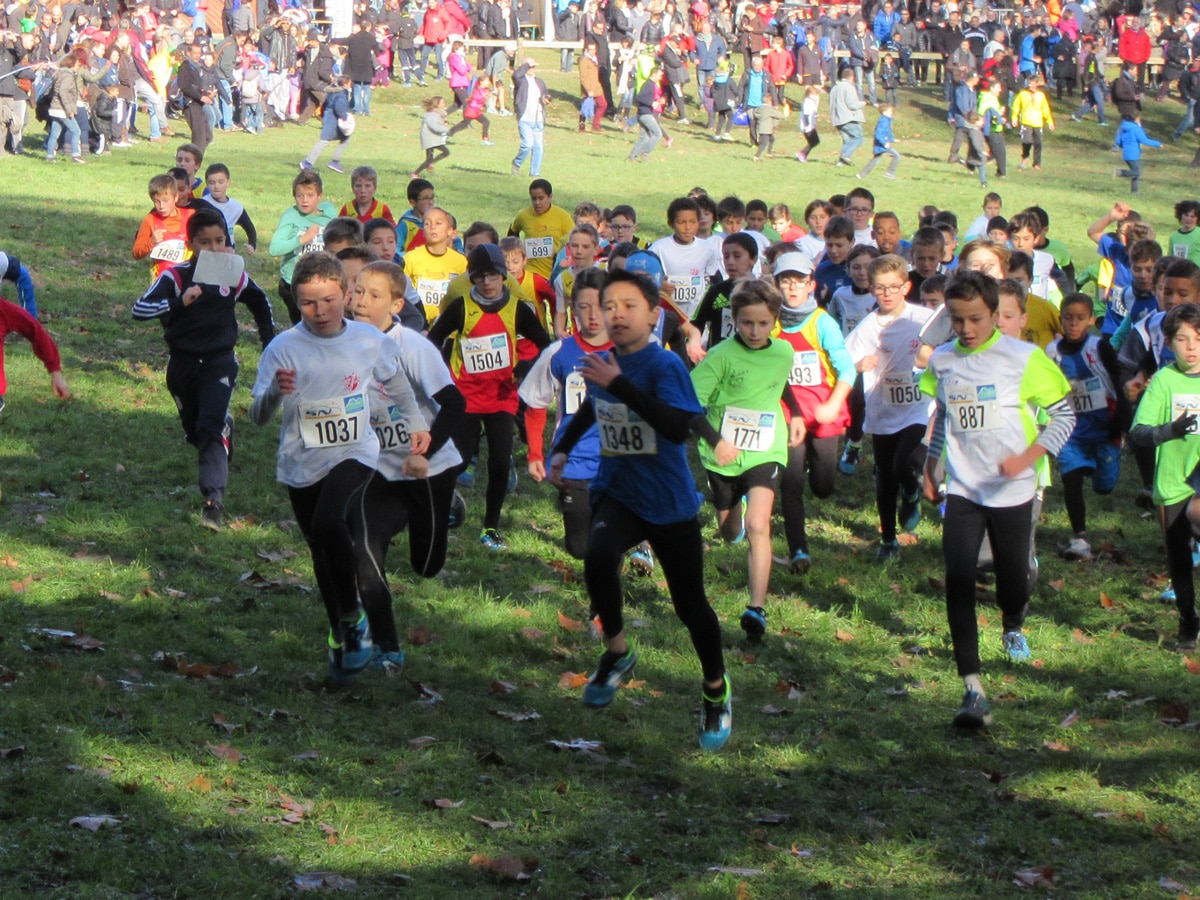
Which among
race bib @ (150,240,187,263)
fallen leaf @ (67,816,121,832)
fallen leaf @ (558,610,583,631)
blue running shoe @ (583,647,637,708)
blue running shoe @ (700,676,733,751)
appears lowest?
fallen leaf @ (558,610,583,631)

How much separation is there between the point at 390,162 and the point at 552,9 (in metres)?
19.7

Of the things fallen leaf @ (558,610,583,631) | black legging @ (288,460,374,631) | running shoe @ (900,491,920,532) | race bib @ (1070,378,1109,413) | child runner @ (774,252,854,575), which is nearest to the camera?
black legging @ (288,460,374,631)

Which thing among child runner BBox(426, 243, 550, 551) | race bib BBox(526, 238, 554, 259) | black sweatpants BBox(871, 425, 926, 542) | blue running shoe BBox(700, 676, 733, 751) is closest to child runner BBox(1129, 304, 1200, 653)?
black sweatpants BBox(871, 425, 926, 542)

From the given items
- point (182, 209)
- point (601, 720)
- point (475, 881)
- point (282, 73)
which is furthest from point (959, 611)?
point (282, 73)

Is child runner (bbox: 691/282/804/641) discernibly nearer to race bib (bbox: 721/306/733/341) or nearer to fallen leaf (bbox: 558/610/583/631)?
fallen leaf (bbox: 558/610/583/631)

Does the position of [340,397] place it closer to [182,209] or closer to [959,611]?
[959,611]

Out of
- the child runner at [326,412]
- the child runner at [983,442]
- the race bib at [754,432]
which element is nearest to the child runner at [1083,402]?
the race bib at [754,432]

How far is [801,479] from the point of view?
362 inches

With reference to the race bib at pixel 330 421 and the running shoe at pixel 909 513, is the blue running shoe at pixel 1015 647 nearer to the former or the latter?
the running shoe at pixel 909 513

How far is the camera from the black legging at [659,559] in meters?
6.33

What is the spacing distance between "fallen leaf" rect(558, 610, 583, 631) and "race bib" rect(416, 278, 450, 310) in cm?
381

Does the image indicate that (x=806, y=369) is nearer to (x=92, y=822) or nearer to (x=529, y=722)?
(x=529, y=722)

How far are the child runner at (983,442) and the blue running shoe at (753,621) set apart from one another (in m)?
1.36

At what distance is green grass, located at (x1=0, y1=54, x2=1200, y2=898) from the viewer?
5.41 metres
